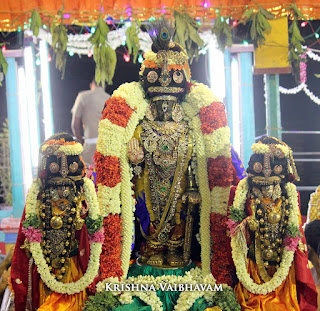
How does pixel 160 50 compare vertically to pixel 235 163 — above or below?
above

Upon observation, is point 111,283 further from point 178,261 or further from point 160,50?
point 160,50

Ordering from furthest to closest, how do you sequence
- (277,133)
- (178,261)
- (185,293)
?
(277,133)
(178,261)
(185,293)

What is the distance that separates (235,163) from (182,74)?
2.81 ft

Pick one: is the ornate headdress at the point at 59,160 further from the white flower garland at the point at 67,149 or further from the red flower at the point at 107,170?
the red flower at the point at 107,170

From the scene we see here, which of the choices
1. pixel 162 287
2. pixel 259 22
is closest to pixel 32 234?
pixel 162 287

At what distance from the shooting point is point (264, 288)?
296 centimetres

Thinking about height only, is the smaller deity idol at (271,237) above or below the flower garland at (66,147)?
below

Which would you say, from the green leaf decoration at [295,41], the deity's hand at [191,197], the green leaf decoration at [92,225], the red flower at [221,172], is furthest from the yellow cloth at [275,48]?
the green leaf decoration at [92,225]

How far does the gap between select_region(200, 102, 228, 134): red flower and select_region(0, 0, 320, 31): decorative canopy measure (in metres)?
1.54

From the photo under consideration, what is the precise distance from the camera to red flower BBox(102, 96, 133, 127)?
10.9 feet

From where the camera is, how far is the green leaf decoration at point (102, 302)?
296cm

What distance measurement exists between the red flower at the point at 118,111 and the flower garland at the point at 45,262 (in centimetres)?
55

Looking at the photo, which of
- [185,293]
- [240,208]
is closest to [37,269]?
[185,293]

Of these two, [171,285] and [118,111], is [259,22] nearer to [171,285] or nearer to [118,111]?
[118,111]
